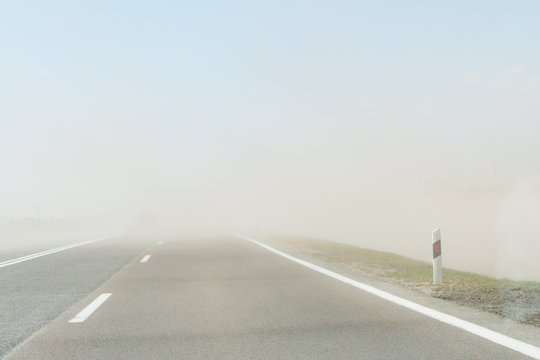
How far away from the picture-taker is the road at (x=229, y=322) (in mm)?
4461

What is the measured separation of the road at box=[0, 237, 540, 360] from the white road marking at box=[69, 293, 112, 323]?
0.07m

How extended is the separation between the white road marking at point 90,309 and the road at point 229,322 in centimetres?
7

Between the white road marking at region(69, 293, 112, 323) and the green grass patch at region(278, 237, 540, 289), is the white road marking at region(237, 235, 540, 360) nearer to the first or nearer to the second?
the green grass patch at region(278, 237, 540, 289)

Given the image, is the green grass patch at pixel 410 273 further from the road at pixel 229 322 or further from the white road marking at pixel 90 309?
the white road marking at pixel 90 309

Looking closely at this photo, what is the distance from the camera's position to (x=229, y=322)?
5.79 m

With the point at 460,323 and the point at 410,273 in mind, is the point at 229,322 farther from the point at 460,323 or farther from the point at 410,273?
the point at 410,273

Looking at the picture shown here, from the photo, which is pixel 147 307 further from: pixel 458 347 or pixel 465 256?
pixel 465 256

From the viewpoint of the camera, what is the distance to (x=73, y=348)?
4.69m

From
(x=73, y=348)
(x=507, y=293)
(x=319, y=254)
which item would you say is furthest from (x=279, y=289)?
(x=319, y=254)

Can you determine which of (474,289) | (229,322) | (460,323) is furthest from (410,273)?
(229,322)

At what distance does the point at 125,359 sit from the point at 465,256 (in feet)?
86.0

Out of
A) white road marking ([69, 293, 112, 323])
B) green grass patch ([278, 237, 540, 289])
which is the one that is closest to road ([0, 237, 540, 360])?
white road marking ([69, 293, 112, 323])

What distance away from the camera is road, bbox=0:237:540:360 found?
14.6 ft

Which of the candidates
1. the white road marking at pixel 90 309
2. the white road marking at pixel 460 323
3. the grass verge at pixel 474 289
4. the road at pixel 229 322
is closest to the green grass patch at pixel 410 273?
the grass verge at pixel 474 289
